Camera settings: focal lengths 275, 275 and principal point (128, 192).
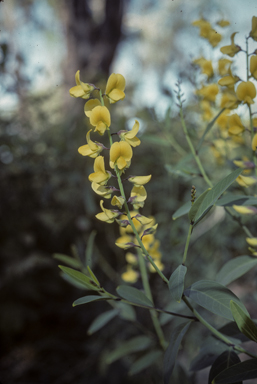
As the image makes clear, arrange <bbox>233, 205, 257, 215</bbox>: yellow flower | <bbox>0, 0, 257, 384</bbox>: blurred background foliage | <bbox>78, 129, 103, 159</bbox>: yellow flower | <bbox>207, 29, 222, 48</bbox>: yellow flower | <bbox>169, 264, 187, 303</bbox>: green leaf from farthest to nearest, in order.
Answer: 1. <bbox>0, 0, 257, 384</bbox>: blurred background foliage
2. <bbox>207, 29, 222, 48</bbox>: yellow flower
3. <bbox>233, 205, 257, 215</bbox>: yellow flower
4. <bbox>78, 129, 103, 159</bbox>: yellow flower
5. <bbox>169, 264, 187, 303</bbox>: green leaf

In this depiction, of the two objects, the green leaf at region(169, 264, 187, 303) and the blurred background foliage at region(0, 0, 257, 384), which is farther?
the blurred background foliage at region(0, 0, 257, 384)

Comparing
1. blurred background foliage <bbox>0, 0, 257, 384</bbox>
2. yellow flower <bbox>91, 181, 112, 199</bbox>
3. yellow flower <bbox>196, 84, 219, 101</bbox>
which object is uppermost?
yellow flower <bbox>196, 84, 219, 101</bbox>

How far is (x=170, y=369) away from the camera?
0.48 m

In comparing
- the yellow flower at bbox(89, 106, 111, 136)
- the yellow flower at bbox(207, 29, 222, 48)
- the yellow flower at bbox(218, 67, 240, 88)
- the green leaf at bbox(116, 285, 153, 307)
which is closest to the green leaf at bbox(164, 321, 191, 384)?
the green leaf at bbox(116, 285, 153, 307)

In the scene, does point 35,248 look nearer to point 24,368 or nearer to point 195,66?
point 24,368

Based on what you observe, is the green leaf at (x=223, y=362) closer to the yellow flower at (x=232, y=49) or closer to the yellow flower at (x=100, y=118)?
the yellow flower at (x=100, y=118)

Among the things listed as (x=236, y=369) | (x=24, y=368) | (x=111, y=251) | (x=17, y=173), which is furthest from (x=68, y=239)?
(x=236, y=369)

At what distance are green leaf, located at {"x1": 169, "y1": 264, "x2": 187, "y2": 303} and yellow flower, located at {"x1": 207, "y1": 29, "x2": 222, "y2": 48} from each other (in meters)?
0.66

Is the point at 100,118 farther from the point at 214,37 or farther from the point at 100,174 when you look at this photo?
the point at 214,37

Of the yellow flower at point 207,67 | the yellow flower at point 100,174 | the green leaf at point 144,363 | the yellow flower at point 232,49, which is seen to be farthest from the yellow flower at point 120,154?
the green leaf at point 144,363

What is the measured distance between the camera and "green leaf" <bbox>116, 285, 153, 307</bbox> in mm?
561

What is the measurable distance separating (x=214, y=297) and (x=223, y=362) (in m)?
0.16

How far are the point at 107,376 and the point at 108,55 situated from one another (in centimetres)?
276

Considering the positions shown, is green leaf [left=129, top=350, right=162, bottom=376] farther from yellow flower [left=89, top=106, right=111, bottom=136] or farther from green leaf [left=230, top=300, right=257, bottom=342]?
yellow flower [left=89, top=106, right=111, bottom=136]
